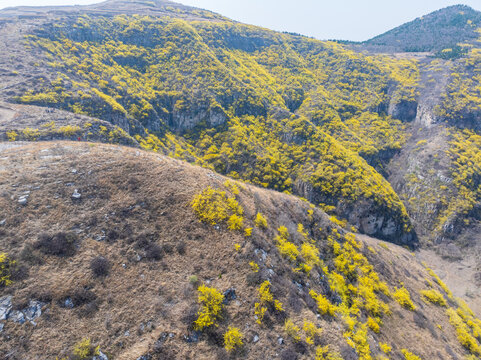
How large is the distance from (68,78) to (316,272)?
74650 mm

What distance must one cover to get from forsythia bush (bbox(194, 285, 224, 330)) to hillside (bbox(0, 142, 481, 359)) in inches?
9.4

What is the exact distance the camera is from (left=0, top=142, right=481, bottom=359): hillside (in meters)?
13.1

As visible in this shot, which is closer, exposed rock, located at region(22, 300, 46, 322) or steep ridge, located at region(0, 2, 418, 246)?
exposed rock, located at region(22, 300, 46, 322)

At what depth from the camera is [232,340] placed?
1420cm

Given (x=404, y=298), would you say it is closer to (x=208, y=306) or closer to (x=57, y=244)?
(x=208, y=306)

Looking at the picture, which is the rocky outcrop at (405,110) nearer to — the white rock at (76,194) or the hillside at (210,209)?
the hillside at (210,209)

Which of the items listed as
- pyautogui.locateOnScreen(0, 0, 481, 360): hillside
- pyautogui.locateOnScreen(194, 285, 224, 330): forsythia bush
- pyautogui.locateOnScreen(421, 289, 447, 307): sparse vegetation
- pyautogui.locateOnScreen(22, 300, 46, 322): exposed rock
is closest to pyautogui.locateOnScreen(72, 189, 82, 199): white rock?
pyautogui.locateOnScreen(0, 0, 481, 360): hillside

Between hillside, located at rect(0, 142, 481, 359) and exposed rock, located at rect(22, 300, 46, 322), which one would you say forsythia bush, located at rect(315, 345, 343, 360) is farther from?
exposed rock, located at rect(22, 300, 46, 322)

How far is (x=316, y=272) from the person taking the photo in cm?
2361

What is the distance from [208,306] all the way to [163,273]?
430cm

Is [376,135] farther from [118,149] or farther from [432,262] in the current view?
[118,149]

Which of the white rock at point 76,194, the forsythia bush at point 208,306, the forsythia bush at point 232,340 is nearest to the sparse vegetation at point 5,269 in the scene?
the white rock at point 76,194

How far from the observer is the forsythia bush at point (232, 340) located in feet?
46.4

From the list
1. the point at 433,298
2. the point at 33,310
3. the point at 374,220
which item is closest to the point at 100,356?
the point at 33,310
